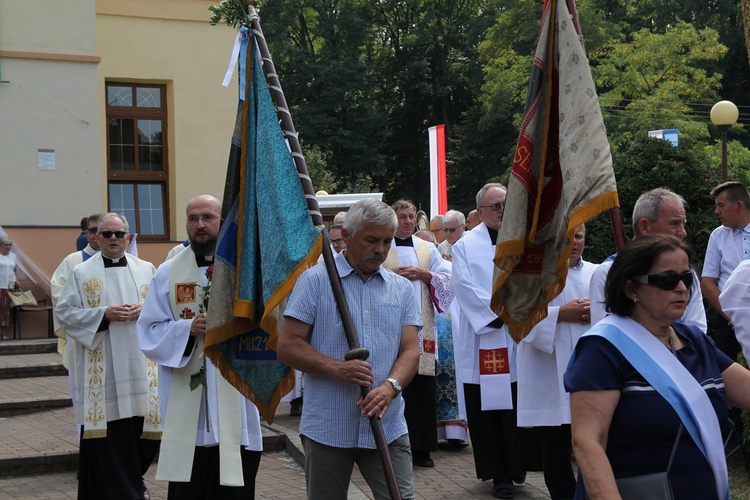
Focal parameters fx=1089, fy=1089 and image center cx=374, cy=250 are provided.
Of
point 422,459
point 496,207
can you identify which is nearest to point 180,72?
point 422,459

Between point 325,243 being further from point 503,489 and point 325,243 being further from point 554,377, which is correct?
point 503,489

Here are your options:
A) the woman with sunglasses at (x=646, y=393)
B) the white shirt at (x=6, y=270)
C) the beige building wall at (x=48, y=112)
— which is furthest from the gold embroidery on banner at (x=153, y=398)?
the beige building wall at (x=48, y=112)

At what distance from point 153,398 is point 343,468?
3401mm

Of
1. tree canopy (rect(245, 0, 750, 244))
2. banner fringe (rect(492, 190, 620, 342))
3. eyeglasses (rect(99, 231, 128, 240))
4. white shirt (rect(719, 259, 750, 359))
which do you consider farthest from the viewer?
tree canopy (rect(245, 0, 750, 244))

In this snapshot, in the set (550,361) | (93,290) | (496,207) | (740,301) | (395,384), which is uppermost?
(496,207)

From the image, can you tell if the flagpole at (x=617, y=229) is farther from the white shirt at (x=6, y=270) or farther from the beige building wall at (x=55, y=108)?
the beige building wall at (x=55, y=108)

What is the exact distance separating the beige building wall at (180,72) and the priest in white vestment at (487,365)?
39.7 feet

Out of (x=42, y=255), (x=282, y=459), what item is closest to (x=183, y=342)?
(x=282, y=459)

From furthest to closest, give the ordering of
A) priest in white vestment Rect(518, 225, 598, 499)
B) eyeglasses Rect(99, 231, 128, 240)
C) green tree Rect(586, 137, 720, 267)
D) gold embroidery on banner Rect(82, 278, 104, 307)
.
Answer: green tree Rect(586, 137, 720, 267) < gold embroidery on banner Rect(82, 278, 104, 307) < eyeglasses Rect(99, 231, 128, 240) < priest in white vestment Rect(518, 225, 598, 499)

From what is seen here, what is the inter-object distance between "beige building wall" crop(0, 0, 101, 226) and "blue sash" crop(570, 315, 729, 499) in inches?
586

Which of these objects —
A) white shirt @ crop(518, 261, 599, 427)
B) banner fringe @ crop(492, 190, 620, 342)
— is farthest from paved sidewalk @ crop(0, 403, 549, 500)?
banner fringe @ crop(492, 190, 620, 342)

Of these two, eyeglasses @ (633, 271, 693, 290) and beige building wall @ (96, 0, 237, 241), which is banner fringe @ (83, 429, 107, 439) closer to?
eyeglasses @ (633, 271, 693, 290)

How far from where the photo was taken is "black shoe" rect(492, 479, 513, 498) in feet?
25.8

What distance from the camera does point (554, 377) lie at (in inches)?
271
